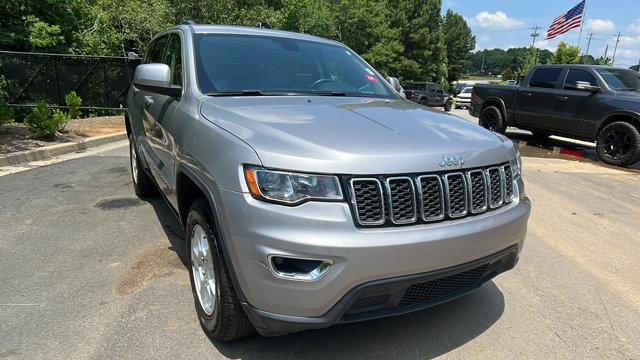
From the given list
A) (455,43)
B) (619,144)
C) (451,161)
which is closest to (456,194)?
(451,161)

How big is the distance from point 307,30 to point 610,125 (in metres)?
26.5

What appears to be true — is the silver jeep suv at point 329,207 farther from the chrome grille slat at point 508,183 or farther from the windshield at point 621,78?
the windshield at point 621,78

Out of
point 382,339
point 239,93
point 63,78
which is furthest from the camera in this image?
point 63,78

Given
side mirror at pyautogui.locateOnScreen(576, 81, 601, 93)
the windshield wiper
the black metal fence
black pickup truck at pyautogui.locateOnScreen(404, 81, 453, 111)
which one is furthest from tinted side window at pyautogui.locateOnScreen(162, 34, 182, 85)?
black pickup truck at pyautogui.locateOnScreen(404, 81, 453, 111)

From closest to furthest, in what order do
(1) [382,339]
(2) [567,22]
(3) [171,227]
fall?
(1) [382,339] → (3) [171,227] → (2) [567,22]

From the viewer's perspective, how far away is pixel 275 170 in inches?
88.5

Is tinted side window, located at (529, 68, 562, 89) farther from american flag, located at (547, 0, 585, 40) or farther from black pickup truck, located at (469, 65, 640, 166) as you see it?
american flag, located at (547, 0, 585, 40)

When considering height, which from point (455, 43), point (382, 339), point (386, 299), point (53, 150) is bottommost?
point (53, 150)

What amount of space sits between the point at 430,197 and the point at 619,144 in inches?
348

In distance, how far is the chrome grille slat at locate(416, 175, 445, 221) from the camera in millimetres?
2361

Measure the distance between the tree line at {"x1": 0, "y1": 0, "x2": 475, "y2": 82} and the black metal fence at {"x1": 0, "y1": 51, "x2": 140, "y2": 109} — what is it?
199cm

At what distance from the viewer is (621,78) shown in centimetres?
996

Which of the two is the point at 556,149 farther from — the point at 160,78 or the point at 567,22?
the point at 567,22

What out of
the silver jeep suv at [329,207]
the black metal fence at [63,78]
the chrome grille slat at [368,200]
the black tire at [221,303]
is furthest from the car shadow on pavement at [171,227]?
the black metal fence at [63,78]
